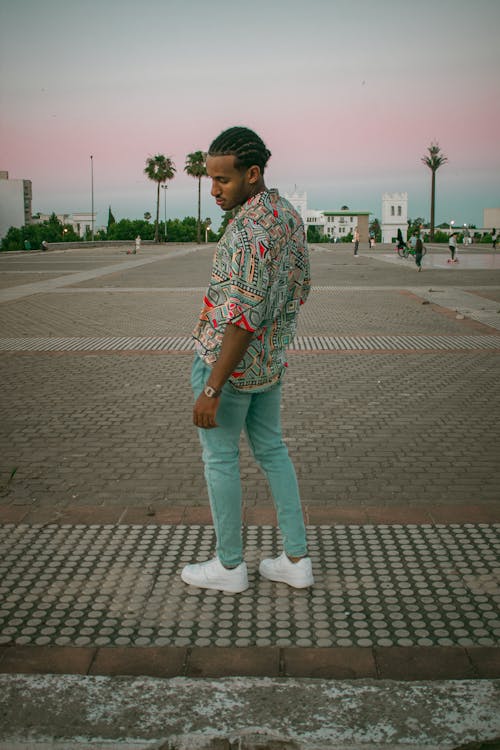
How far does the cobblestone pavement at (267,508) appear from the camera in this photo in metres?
2.98

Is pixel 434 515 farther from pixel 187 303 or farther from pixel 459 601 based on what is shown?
pixel 187 303

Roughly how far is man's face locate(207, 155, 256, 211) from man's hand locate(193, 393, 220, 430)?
2.42 ft

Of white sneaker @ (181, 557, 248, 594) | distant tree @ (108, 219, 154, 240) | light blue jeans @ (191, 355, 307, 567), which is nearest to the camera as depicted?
light blue jeans @ (191, 355, 307, 567)

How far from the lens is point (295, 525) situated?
11.0 feet

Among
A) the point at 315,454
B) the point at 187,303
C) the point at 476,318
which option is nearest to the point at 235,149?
the point at 315,454

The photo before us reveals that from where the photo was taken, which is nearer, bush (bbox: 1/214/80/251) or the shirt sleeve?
the shirt sleeve

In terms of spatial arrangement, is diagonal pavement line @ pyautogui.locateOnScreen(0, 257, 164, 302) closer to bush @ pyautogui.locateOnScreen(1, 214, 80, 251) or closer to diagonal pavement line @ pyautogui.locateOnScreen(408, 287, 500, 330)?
diagonal pavement line @ pyautogui.locateOnScreen(408, 287, 500, 330)

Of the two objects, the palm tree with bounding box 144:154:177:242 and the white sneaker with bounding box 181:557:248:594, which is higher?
the palm tree with bounding box 144:154:177:242

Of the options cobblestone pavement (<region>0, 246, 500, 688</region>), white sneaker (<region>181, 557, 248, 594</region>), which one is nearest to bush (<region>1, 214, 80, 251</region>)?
cobblestone pavement (<region>0, 246, 500, 688</region>)

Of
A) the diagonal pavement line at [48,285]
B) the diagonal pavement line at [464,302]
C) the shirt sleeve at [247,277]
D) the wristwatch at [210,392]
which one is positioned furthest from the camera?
the diagonal pavement line at [48,285]

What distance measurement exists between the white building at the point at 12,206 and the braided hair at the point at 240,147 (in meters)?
102

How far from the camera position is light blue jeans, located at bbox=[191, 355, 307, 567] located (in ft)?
10.1

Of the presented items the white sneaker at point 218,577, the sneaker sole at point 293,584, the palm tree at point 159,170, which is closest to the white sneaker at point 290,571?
the sneaker sole at point 293,584

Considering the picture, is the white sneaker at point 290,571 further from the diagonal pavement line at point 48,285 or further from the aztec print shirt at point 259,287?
the diagonal pavement line at point 48,285
